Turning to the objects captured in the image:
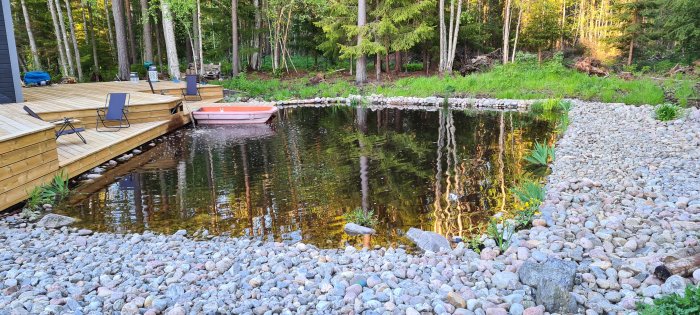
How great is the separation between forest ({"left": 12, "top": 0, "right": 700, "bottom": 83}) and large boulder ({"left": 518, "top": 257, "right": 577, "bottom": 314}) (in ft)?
48.1

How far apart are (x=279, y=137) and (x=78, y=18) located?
69.6ft

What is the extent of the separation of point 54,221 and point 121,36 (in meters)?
13.1

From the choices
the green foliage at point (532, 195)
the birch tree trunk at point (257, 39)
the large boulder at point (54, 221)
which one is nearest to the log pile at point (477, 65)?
the birch tree trunk at point (257, 39)

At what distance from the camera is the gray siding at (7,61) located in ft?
31.9

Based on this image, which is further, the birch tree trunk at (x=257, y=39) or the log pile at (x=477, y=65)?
the birch tree trunk at (x=257, y=39)

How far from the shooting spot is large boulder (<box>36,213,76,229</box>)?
533 cm

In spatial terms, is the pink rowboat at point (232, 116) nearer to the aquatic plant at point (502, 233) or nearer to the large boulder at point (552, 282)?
the aquatic plant at point (502, 233)

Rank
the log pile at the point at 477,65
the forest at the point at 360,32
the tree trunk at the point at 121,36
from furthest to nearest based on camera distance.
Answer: the log pile at the point at 477,65 < the forest at the point at 360,32 < the tree trunk at the point at 121,36

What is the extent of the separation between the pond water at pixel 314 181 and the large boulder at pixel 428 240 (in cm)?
20

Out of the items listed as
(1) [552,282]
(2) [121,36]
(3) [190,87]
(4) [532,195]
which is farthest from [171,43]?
(1) [552,282]

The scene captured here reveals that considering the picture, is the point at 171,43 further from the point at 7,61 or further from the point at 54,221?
the point at 54,221

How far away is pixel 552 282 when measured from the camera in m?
3.11

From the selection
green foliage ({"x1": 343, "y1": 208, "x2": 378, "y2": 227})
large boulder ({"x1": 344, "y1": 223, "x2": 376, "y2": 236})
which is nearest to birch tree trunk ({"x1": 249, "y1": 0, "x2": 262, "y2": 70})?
green foliage ({"x1": 343, "y1": 208, "x2": 378, "y2": 227})

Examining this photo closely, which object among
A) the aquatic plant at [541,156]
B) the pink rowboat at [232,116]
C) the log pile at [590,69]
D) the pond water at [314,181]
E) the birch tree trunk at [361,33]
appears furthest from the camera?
the birch tree trunk at [361,33]
